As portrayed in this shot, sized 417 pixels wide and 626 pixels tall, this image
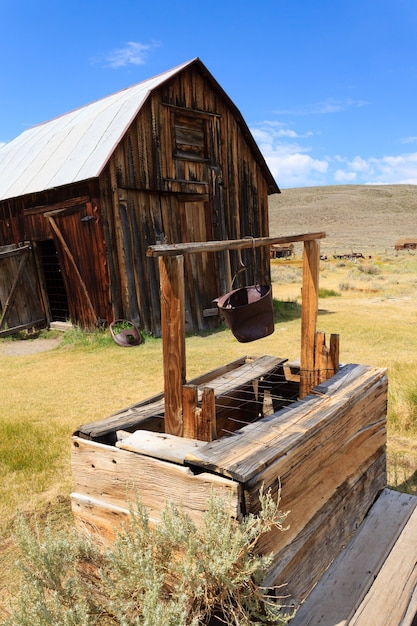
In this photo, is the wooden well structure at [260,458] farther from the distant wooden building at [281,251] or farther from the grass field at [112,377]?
the distant wooden building at [281,251]

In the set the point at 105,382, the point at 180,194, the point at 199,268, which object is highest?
the point at 180,194

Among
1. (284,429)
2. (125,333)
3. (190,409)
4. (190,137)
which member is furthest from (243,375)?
(190,137)

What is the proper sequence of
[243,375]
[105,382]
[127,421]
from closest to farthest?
[127,421], [243,375], [105,382]

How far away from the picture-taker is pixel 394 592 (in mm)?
2301

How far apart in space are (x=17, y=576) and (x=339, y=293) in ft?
50.6

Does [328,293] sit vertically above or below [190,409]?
below

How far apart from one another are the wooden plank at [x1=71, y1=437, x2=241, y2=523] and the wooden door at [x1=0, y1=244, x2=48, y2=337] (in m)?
9.05

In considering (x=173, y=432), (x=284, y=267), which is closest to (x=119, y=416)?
(x=173, y=432)

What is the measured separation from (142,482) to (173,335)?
82 centimetres

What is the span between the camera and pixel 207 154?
36.7ft

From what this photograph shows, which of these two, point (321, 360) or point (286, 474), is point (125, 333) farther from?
point (286, 474)

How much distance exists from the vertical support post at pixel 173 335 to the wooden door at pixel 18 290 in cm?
915

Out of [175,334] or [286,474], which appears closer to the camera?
[286,474]

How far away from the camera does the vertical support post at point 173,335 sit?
2.71 m
